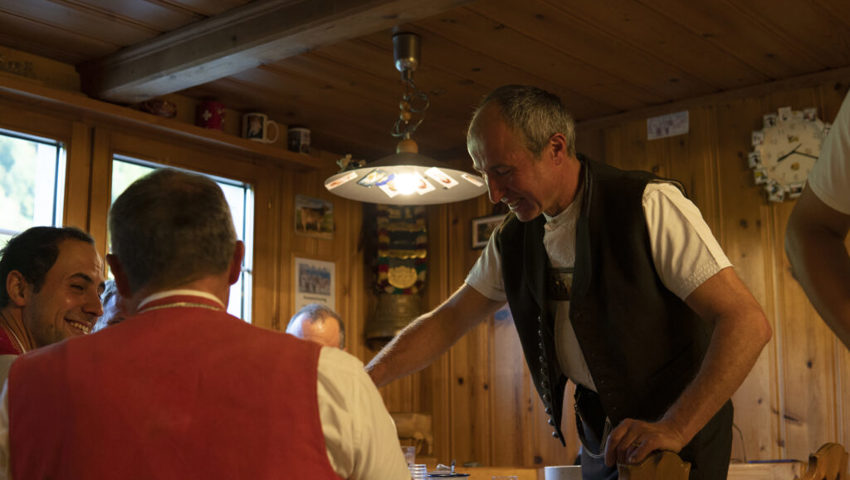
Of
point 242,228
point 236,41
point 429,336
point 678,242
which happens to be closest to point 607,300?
point 678,242

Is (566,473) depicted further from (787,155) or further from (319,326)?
(787,155)

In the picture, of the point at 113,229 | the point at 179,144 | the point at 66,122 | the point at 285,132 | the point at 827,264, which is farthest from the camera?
the point at 285,132

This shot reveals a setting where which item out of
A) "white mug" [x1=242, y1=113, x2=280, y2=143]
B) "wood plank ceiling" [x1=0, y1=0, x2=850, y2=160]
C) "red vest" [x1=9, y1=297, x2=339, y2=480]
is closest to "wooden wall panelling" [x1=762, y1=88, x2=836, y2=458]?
"wood plank ceiling" [x1=0, y1=0, x2=850, y2=160]

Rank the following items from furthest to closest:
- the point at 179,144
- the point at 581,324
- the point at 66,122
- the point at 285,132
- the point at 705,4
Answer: the point at 285,132 → the point at 179,144 → the point at 66,122 → the point at 705,4 → the point at 581,324

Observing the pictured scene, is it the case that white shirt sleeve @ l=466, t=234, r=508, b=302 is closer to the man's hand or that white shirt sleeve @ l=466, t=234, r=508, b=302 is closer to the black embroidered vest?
the black embroidered vest

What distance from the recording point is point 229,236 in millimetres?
1196

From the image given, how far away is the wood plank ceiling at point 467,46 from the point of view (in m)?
3.48

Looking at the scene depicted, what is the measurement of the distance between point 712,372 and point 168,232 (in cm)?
96

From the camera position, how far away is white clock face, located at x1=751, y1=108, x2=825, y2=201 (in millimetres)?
4246

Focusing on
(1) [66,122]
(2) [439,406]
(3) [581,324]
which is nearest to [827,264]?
(3) [581,324]

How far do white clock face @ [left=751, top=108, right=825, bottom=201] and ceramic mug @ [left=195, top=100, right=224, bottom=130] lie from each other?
262 cm

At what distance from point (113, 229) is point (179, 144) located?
3.54 meters

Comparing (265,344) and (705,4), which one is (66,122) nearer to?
(705,4)

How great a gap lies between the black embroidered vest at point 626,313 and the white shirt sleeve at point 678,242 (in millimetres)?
22
